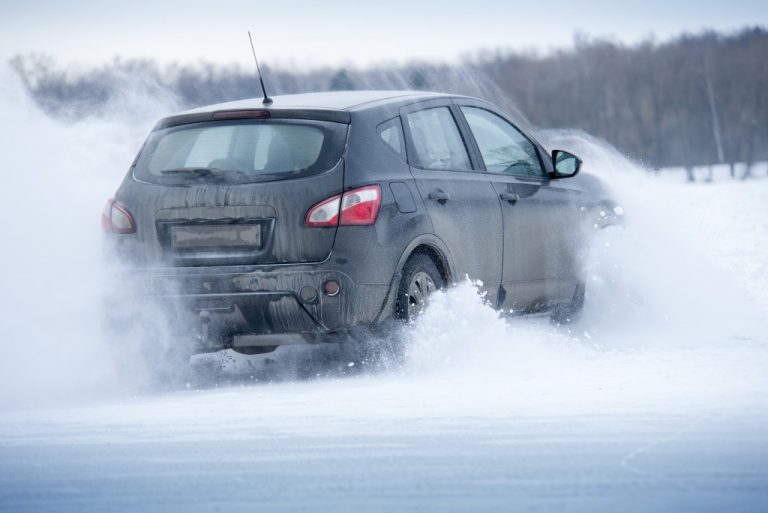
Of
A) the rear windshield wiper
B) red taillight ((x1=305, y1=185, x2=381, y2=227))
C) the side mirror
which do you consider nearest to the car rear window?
the rear windshield wiper

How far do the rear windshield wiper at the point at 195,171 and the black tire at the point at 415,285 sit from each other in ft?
3.86

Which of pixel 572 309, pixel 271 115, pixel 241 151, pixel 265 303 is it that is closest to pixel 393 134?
pixel 271 115

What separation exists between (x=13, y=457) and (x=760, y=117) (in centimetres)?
6988

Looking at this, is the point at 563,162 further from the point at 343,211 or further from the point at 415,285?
the point at 343,211

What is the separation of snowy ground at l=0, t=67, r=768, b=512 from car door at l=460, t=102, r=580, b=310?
0.33m

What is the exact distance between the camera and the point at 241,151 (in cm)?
770

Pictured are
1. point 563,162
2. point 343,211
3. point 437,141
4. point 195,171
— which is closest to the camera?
point 343,211

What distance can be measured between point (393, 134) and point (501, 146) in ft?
4.54

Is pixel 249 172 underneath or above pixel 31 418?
above

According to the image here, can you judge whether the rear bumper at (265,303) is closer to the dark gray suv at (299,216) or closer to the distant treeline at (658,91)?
the dark gray suv at (299,216)

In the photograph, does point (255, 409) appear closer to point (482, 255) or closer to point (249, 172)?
point (249, 172)

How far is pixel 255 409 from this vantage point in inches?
269

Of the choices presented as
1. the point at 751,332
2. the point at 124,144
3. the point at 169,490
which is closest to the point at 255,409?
the point at 169,490

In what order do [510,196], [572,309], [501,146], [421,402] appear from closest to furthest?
1. [421,402]
2. [510,196]
3. [501,146]
4. [572,309]
